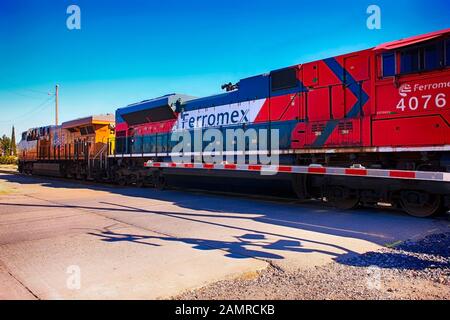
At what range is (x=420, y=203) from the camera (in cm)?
815

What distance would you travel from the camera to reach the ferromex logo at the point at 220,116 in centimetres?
1191

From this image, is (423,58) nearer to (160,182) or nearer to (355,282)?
(355,282)

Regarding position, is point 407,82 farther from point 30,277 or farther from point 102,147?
point 102,147

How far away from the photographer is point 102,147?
68.3 ft

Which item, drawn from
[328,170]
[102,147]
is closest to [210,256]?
[328,170]

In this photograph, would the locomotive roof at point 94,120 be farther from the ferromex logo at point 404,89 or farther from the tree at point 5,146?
the tree at point 5,146

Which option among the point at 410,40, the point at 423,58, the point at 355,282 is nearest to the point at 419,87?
the point at 423,58

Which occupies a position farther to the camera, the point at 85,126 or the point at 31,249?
the point at 85,126

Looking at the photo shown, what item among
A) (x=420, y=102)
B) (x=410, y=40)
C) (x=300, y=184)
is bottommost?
(x=300, y=184)

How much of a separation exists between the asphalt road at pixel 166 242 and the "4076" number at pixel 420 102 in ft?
8.04

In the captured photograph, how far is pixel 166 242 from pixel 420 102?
6104 mm
